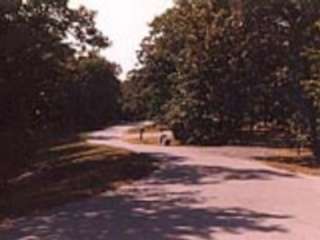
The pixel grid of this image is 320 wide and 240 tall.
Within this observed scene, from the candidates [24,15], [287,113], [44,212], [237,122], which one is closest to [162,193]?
[44,212]

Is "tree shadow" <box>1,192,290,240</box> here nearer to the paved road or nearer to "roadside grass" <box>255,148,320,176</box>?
the paved road

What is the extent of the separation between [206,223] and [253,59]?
30.1 metres

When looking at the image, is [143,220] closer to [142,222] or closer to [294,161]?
[142,222]

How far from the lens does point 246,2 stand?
40.3m

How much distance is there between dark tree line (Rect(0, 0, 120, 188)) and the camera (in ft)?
98.7

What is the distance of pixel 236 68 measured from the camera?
50781mm

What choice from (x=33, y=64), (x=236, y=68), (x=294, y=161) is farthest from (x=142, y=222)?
(x=236, y=68)

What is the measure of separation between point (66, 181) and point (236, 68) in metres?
23.0

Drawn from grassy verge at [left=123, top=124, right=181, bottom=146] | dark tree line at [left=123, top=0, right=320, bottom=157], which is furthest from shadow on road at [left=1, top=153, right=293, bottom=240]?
grassy verge at [left=123, top=124, right=181, bottom=146]

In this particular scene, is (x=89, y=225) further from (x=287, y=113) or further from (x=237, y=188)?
(x=287, y=113)

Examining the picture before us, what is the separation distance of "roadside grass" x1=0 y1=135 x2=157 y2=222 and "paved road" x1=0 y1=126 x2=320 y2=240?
783 millimetres

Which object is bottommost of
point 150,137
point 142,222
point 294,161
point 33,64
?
point 142,222

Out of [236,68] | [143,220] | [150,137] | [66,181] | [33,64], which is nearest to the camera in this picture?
[143,220]

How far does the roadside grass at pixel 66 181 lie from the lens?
2036 centimetres
